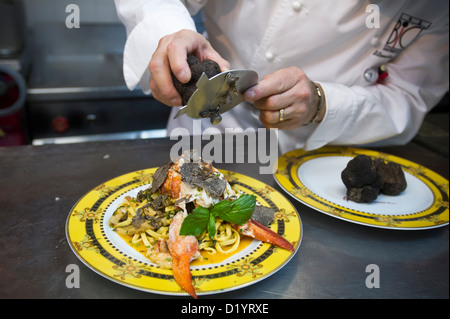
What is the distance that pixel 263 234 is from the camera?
3.15ft

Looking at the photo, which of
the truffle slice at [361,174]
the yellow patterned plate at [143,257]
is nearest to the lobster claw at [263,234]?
the yellow patterned plate at [143,257]

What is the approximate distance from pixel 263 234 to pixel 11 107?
2.07 metres

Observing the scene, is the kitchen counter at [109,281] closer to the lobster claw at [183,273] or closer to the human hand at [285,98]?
the lobster claw at [183,273]

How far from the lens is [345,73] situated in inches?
67.8

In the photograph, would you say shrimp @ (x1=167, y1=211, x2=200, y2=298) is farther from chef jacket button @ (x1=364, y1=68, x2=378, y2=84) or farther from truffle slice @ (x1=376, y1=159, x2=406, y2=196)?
chef jacket button @ (x1=364, y1=68, x2=378, y2=84)

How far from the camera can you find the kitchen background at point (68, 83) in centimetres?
246

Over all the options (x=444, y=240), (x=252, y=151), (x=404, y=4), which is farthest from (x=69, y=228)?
(x=404, y=4)

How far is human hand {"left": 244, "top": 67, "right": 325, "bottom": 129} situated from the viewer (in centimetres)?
128

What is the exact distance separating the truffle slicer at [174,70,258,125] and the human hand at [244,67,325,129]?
105mm

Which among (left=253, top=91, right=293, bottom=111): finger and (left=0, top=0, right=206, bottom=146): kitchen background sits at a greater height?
(left=253, top=91, right=293, bottom=111): finger

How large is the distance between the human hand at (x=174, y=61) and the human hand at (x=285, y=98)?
0.55ft

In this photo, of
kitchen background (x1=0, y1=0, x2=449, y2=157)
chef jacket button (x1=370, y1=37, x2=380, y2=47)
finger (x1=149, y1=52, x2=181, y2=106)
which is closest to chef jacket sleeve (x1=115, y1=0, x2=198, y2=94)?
finger (x1=149, y1=52, x2=181, y2=106)

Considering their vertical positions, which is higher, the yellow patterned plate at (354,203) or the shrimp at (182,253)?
the shrimp at (182,253)

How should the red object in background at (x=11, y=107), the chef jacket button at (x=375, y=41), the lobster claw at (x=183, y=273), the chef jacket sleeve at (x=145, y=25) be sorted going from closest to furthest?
the lobster claw at (x=183, y=273)
the chef jacket sleeve at (x=145, y=25)
the chef jacket button at (x=375, y=41)
the red object in background at (x=11, y=107)
